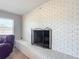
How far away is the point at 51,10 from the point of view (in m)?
3.31

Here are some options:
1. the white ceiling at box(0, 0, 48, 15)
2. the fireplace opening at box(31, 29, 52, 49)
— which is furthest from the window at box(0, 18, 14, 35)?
the fireplace opening at box(31, 29, 52, 49)

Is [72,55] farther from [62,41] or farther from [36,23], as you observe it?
[36,23]

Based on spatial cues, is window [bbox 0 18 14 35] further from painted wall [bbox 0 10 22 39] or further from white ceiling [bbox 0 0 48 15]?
white ceiling [bbox 0 0 48 15]

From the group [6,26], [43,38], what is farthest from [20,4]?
[6,26]

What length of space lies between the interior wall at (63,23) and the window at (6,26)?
2.82 metres

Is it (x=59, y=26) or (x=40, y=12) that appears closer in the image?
(x=59, y=26)

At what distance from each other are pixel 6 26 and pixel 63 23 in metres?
4.00

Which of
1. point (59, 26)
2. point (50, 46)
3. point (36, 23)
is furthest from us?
point (36, 23)

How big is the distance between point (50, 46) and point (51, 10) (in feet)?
4.16

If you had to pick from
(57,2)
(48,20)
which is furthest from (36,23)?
(57,2)

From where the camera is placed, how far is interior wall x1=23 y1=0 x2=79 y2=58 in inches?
92.8

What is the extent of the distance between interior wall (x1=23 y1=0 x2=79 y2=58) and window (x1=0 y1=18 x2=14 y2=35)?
2.82 m

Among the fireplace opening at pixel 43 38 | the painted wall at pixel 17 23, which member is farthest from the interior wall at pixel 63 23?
the painted wall at pixel 17 23

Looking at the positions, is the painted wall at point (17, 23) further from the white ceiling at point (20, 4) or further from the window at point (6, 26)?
the white ceiling at point (20, 4)
